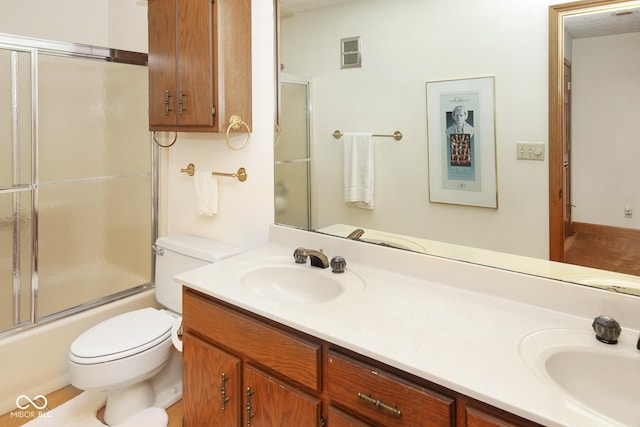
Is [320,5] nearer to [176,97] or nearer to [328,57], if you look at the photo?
[328,57]

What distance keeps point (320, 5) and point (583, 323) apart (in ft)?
→ 4.79

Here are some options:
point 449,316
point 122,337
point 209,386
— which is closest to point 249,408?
point 209,386

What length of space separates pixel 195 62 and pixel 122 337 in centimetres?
124

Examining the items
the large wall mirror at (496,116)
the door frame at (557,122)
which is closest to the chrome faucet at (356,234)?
the large wall mirror at (496,116)

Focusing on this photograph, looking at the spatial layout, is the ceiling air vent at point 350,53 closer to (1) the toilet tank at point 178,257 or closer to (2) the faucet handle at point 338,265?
(2) the faucet handle at point 338,265

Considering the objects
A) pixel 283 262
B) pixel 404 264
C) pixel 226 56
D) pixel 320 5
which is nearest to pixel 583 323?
pixel 404 264

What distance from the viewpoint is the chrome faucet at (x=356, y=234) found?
1688 millimetres

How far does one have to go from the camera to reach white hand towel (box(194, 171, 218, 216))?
2.10m

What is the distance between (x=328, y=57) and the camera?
171cm

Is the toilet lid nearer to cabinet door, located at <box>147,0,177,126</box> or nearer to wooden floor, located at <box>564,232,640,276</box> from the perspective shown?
cabinet door, located at <box>147,0,177,126</box>

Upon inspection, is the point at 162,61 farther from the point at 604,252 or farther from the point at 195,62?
the point at 604,252

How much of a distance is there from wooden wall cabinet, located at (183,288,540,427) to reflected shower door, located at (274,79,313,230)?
61 centimetres

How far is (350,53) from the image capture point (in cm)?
162

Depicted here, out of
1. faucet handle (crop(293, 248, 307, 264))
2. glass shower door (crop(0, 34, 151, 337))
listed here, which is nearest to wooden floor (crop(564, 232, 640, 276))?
faucet handle (crop(293, 248, 307, 264))
